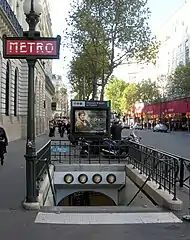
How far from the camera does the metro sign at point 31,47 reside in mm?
9031

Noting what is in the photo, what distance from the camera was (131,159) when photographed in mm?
15773

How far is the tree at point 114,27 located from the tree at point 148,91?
5180cm

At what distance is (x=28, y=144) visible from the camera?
9.06 metres

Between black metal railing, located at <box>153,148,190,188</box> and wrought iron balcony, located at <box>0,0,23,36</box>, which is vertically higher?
wrought iron balcony, located at <box>0,0,23,36</box>

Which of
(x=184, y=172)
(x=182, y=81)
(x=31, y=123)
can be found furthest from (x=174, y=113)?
(x=31, y=123)

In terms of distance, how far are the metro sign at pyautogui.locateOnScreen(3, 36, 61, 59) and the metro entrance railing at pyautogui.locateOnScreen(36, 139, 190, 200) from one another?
2.58m

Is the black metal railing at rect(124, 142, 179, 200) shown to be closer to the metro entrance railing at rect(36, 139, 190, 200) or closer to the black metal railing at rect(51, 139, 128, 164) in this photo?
the metro entrance railing at rect(36, 139, 190, 200)

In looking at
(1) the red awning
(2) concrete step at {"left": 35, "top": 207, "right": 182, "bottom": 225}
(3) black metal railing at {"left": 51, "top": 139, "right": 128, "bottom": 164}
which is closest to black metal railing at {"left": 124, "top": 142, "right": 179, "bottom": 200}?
(2) concrete step at {"left": 35, "top": 207, "right": 182, "bottom": 225}

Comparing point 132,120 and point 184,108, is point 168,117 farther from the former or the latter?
point 132,120

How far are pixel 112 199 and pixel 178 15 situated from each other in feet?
254

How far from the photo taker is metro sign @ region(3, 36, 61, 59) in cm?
903

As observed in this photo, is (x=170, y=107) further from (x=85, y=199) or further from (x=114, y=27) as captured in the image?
(x=85, y=199)

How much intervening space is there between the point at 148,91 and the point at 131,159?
75.2 meters

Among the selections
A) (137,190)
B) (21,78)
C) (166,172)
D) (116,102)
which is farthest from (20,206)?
(116,102)
